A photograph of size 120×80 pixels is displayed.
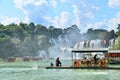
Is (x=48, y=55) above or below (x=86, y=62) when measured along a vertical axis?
above

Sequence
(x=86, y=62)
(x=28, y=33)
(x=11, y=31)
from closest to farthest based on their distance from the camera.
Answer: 1. (x=86, y=62)
2. (x=11, y=31)
3. (x=28, y=33)

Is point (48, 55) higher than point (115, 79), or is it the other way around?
point (48, 55)

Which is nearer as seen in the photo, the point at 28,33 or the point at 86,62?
the point at 86,62

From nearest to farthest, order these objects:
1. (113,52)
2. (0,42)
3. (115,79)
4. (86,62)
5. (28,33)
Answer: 1. (115,79)
2. (86,62)
3. (113,52)
4. (0,42)
5. (28,33)

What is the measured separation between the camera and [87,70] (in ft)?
162

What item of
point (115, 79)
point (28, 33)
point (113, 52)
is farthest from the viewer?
point (28, 33)

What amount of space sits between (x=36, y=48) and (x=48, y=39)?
1955 cm

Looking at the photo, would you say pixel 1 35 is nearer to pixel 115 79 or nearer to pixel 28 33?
pixel 28 33

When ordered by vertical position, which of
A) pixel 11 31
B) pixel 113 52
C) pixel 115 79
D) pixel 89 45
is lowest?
pixel 115 79

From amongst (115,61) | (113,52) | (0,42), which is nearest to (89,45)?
(0,42)

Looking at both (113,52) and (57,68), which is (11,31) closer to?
(113,52)

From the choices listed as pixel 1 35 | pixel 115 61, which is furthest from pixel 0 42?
pixel 115 61

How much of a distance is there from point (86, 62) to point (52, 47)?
5465 inches

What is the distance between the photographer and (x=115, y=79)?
38000 mm
